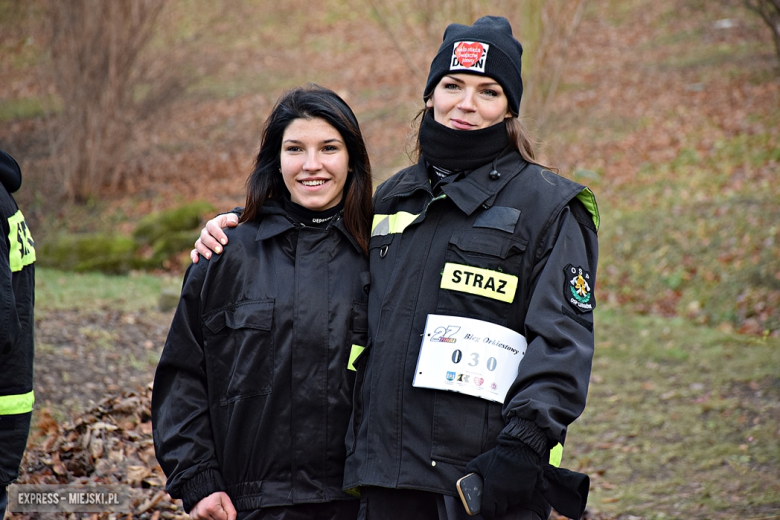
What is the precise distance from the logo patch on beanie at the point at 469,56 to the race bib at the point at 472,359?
961mm

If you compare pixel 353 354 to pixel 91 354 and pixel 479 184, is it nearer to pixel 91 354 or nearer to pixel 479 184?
pixel 479 184

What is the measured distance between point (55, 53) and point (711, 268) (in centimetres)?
1175

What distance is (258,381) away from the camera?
9.82 ft

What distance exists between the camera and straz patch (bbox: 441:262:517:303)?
2.72 m

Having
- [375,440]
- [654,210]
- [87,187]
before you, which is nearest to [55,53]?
[87,187]

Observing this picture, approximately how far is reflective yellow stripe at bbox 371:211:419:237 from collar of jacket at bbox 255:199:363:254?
10 cm

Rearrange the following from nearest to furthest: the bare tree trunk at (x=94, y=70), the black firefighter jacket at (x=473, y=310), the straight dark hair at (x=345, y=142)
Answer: the black firefighter jacket at (x=473, y=310) → the straight dark hair at (x=345, y=142) → the bare tree trunk at (x=94, y=70)

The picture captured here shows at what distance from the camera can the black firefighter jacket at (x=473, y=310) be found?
256 cm

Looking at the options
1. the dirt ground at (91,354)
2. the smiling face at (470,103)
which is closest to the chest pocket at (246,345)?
the smiling face at (470,103)

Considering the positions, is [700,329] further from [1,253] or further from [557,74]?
[1,253]

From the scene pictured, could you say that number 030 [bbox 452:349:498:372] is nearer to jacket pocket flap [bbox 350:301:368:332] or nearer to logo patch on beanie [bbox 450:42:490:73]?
jacket pocket flap [bbox 350:301:368:332]

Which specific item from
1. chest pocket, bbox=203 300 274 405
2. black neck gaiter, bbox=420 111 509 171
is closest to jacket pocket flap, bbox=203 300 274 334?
chest pocket, bbox=203 300 274 405

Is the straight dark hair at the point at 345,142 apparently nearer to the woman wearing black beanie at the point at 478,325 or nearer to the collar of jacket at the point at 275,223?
the collar of jacket at the point at 275,223

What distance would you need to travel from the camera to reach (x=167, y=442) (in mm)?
2977
